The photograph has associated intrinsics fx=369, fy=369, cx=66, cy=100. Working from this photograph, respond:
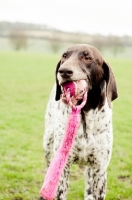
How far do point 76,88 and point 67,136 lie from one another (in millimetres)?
561

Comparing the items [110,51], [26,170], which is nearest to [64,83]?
[26,170]

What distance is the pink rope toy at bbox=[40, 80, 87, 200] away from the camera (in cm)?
365

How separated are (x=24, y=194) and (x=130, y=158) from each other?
2.70 meters

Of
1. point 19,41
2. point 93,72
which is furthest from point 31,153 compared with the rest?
point 19,41

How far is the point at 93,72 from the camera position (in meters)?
3.96

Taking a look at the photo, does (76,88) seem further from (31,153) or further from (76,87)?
(31,153)

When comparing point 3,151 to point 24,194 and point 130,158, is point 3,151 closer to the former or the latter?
point 24,194

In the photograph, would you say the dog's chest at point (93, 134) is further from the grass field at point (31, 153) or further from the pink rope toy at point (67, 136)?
the grass field at point (31, 153)

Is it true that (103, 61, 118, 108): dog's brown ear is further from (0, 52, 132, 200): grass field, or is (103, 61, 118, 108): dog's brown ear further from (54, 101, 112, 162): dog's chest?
(0, 52, 132, 200): grass field

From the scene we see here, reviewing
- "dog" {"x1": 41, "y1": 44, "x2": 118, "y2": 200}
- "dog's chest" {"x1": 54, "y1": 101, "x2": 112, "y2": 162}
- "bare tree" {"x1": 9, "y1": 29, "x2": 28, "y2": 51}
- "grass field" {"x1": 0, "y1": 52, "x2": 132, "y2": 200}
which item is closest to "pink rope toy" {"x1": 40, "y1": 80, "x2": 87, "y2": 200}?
"dog" {"x1": 41, "y1": 44, "x2": 118, "y2": 200}

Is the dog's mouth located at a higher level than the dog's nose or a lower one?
lower

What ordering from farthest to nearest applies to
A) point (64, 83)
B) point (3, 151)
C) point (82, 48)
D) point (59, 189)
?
point (3, 151) < point (59, 189) < point (82, 48) < point (64, 83)

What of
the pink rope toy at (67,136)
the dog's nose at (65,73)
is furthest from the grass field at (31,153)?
the dog's nose at (65,73)

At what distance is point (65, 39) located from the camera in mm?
77875
